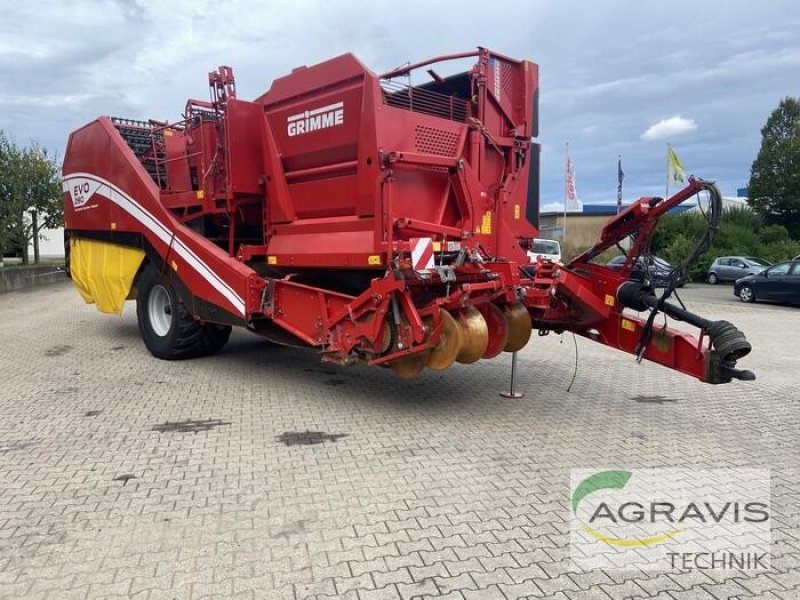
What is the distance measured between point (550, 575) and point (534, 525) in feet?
1.69

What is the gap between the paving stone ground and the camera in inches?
117

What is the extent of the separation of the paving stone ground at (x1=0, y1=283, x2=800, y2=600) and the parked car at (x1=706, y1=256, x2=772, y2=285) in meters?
21.2

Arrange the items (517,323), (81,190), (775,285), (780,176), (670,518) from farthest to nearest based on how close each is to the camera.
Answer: (780,176)
(775,285)
(81,190)
(517,323)
(670,518)

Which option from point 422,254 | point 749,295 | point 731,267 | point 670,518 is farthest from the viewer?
point 731,267

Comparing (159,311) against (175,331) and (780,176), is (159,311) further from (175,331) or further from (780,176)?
(780,176)

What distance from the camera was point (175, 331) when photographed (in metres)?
7.77

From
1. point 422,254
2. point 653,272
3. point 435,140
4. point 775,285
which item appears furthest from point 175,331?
point 775,285

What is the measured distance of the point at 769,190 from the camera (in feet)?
129

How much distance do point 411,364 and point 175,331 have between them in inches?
143

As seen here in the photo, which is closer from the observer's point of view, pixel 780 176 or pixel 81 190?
A: pixel 81 190

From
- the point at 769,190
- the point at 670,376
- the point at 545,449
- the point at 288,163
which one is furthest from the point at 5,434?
the point at 769,190

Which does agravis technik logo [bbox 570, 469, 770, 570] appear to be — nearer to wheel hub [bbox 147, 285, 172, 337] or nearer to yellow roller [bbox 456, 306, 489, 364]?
yellow roller [bbox 456, 306, 489, 364]

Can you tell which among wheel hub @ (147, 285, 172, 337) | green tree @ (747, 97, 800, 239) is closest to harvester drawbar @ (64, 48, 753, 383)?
wheel hub @ (147, 285, 172, 337)

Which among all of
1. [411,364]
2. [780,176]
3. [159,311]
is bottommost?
[411,364]
